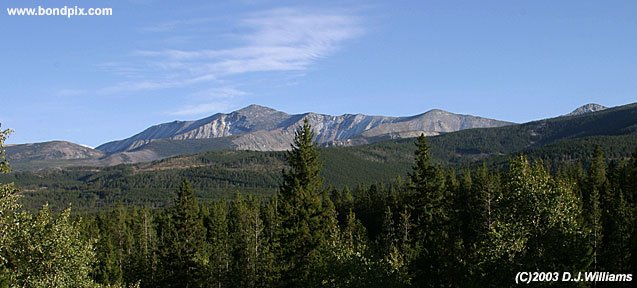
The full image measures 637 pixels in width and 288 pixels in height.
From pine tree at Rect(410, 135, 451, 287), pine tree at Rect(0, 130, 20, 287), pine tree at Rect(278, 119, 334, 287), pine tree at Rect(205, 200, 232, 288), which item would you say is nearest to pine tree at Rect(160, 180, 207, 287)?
pine tree at Rect(205, 200, 232, 288)

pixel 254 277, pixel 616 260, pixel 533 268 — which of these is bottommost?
pixel 254 277

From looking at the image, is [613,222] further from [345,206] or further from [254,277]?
[345,206]

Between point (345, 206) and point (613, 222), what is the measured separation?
283 feet

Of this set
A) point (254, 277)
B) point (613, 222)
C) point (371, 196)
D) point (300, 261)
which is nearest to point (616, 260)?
point (613, 222)

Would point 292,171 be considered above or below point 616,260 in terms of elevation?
above

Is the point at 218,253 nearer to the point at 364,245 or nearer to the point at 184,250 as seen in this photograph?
the point at 184,250

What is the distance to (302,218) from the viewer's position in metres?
51.2

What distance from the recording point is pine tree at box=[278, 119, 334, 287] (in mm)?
50688

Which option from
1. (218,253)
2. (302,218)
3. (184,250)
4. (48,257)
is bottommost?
(218,253)

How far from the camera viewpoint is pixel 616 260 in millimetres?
54719

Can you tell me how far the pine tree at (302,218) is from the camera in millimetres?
50688

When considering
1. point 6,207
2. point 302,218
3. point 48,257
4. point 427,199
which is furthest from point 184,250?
point 6,207

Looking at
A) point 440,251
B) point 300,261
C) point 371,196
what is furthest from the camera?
point 371,196

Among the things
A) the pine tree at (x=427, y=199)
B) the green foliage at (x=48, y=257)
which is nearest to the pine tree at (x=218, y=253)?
the pine tree at (x=427, y=199)
